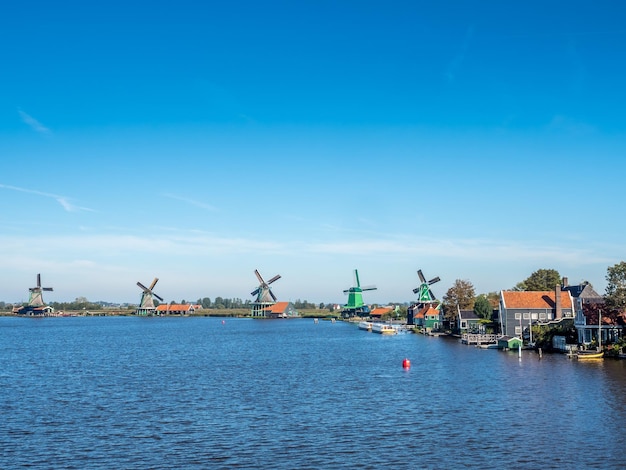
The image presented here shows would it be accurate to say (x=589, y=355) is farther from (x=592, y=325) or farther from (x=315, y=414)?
(x=315, y=414)

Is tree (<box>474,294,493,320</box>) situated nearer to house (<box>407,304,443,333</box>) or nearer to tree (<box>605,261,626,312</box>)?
house (<box>407,304,443,333</box>)

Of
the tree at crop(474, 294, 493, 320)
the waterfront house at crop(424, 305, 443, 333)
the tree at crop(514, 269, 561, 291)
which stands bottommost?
the waterfront house at crop(424, 305, 443, 333)

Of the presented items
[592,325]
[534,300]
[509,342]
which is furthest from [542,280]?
[592,325]

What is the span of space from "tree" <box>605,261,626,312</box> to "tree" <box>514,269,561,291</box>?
191 feet

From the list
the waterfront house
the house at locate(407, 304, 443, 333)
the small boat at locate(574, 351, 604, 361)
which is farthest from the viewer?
the house at locate(407, 304, 443, 333)

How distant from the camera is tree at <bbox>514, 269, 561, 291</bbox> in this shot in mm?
132125

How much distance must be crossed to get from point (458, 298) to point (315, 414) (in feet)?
303

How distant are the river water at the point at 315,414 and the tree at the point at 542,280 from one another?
57344mm

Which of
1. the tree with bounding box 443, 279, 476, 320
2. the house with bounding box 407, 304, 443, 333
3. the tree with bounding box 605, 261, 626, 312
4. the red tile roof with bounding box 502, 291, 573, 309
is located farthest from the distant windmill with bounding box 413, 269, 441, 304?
the tree with bounding box 605, 261, 626, 312

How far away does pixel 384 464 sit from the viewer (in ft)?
103

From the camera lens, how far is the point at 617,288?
241ft

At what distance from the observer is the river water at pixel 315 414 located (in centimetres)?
3284

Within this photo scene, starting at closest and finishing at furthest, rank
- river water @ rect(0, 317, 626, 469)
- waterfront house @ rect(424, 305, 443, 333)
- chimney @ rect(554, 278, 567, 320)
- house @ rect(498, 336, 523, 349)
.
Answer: river water @ rect(0, 317, 626, 469)
house @ rect(498, 336, 523, 349)
chimney @ rect(554, 278, 567, 320)
waterfront house @ rect(424, 305, 443, 333)

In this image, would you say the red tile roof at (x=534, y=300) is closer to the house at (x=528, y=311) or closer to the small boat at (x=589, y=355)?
the house at (x=528, y=311)
